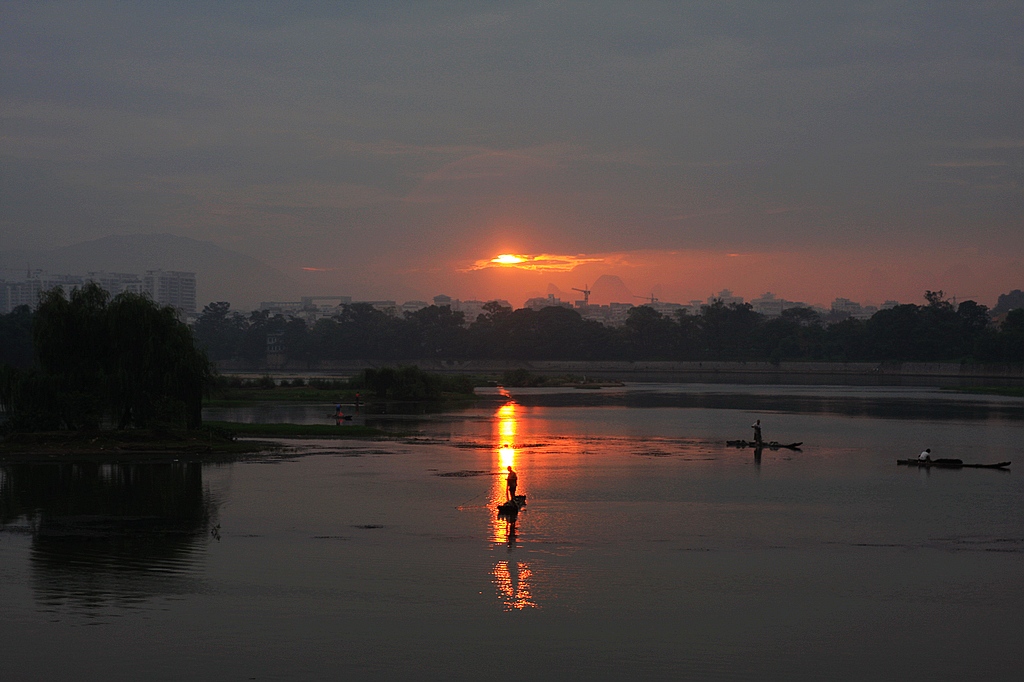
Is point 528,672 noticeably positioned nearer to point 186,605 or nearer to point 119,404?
point 186,605

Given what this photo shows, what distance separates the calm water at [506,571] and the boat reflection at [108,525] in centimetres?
14

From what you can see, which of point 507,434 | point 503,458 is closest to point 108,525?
point 503,458

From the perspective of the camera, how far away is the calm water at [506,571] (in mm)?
19281

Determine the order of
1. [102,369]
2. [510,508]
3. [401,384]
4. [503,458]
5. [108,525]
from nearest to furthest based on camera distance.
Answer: [108,525], [510,508], [102,369], [503,458], [401,384]

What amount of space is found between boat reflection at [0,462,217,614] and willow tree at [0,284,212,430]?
5.77 m

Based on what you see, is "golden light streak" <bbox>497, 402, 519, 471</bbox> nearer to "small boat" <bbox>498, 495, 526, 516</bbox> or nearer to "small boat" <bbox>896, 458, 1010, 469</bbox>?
"small boat" <bbox>498, 495, 526, 516</bbox>

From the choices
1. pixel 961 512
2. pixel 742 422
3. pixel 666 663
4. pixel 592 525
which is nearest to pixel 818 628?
pixel 666 663

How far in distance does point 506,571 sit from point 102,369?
3312 centimetres

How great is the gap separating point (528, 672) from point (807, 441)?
51.8 metres

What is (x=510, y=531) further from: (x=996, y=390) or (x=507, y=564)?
(x=996, y=390)

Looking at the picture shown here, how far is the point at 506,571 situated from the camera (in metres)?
26.0

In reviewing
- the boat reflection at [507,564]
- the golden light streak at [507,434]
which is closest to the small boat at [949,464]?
the boat reflection at [507,564]

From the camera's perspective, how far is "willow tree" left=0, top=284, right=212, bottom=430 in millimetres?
50562

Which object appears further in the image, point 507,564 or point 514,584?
point 507,564
